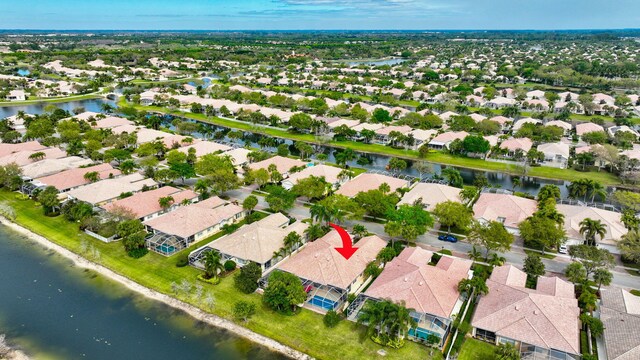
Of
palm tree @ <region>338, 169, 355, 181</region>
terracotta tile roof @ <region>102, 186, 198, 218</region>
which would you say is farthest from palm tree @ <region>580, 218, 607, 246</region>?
terracotta tile roof @ <region>102, 186, 198, 218</region>

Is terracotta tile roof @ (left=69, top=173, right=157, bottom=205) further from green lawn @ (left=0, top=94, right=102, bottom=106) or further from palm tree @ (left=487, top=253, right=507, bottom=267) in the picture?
green lawn @ (left=0, top=94, right=102, bottom=106)

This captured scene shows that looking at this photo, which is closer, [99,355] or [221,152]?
[99,355]

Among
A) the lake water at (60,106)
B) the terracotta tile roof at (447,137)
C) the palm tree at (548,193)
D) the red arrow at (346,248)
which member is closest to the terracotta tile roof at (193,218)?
the red arrow at (346,248)

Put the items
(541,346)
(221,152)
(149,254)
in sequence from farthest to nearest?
(221,152) → (149,254) → (541,346)

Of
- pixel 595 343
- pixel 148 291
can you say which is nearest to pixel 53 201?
pixel 148 291

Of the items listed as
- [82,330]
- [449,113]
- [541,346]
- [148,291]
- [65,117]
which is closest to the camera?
A: [541,346]

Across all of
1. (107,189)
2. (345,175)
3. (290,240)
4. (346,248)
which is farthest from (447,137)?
(107,189)

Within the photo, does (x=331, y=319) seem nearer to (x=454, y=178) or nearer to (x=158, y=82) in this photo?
(x=454, y=178)

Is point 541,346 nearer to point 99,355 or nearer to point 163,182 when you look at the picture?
point 99,355

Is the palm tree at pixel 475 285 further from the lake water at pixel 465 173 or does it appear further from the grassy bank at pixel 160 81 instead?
the grassy bank at pixel 160 81
